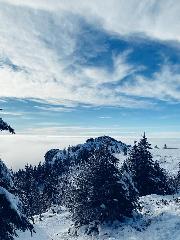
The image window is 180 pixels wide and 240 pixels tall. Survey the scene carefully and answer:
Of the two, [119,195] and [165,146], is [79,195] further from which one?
[165,146]

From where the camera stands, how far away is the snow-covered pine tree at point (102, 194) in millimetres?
28828

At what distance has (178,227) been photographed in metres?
23.5

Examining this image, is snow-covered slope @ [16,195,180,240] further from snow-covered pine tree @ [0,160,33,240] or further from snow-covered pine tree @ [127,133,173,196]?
snow-covered pine tree @ [127,133,173,196]

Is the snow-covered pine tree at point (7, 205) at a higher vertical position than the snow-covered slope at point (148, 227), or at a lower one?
higher

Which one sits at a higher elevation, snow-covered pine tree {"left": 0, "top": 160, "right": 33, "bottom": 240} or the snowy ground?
snow-covered pine tree {"left": 0, "top": 160, "right": 33, "bottom": 240}

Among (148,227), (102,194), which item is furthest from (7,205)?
(102,194)

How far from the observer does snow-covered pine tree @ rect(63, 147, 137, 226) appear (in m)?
28.8

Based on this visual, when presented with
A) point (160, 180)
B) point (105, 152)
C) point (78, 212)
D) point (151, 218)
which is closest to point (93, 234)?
point (78, 212)

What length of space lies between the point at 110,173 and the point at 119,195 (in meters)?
2.07

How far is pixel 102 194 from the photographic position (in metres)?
29.1

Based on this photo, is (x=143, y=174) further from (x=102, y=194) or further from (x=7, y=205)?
(x=7, y=205)

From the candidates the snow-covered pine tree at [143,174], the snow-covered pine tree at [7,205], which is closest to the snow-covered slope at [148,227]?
the snow-covered pine tree at [7,205]

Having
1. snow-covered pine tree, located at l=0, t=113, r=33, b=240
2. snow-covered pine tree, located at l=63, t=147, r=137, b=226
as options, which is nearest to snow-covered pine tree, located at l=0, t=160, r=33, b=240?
snow-covered pine tree, located at l=0, t=113, r=33, b=240

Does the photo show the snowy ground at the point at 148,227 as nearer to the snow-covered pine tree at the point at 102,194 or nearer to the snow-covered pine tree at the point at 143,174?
the snow-covered pine tree at the point at 102,194
